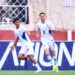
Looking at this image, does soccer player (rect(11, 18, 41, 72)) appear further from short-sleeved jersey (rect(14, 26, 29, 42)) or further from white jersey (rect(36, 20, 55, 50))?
white jersey (rect(36, 20, 55, 50))

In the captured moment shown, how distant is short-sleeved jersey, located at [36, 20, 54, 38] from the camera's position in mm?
25234

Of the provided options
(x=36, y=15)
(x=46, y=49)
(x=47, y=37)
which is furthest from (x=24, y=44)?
(x=36, y=15)

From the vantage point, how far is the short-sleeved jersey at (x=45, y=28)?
82.8 feet

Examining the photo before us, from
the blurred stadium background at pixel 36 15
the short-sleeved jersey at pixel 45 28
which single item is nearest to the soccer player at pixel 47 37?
the short-sleeved jersey at pixel 45 28

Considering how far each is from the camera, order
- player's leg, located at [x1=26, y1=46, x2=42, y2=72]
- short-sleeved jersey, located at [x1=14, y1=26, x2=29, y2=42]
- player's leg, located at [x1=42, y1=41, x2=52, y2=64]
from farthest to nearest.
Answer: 1. player's leg, located at [x1=42, y1=41, x2=52, y2=64]
2. short-sleeved jersey, located at [x1=14, y1=26, x2=29, y2=42]
3. player's leg, located at [x1=26, y1=46, x2=42, y2=72]

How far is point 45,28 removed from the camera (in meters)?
25.3

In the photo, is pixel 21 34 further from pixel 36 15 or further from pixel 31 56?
pixel 36 15

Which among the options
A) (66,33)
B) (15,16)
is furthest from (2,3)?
(66,33)

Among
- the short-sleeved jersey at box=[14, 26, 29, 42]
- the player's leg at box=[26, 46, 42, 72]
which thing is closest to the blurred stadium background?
the short-sleeved jersey at box=[14, 26, 29, 42]

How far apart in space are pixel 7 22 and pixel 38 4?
1.18m

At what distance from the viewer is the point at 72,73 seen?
24.1m

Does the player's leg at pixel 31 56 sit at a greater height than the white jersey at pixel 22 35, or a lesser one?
lesser

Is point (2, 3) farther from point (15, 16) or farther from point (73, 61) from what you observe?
point (73, 61)

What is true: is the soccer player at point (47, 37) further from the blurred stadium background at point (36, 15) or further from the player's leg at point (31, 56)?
the blurred stadium background at point (36, 15)
